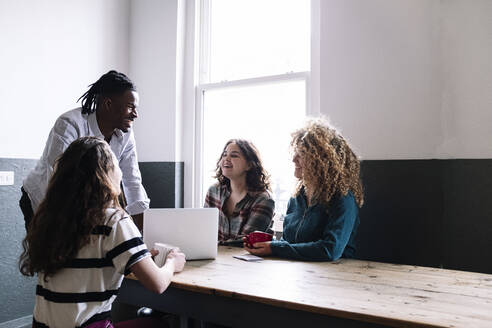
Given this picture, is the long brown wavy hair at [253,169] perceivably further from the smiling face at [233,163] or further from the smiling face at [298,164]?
the smiling face at [298,164]

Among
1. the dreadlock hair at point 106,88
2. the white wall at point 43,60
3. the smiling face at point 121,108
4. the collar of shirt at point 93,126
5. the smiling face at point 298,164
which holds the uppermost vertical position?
the white wall at point 43,60

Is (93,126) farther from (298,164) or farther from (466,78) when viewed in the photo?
(466,78)

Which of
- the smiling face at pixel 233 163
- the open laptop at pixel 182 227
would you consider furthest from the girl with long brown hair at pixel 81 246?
the smiling face at pixel 233 163

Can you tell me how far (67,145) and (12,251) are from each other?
4.03ft

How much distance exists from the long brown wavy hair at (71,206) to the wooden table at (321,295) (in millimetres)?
441

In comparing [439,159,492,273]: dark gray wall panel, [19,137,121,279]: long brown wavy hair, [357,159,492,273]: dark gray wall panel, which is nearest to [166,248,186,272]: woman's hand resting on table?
[19,137,121,279]: long brown wavy hair

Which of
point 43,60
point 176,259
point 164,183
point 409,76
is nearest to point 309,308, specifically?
point 176,259

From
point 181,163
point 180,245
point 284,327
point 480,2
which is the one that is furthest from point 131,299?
point 480,2

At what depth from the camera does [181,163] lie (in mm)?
3334

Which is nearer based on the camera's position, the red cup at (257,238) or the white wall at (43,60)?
the red cup at (257,238)

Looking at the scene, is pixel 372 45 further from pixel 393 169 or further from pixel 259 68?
pixel 259 68

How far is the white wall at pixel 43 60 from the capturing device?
2.57m

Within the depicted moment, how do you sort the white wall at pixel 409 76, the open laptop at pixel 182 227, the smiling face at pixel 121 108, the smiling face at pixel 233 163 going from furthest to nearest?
the smiling face at pixel 233 163 → the white wall at pixel 409 76 → the smiling face at pixel 121 108 → the open laptop at pixel 182 227

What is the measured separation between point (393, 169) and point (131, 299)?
1.56 metres
